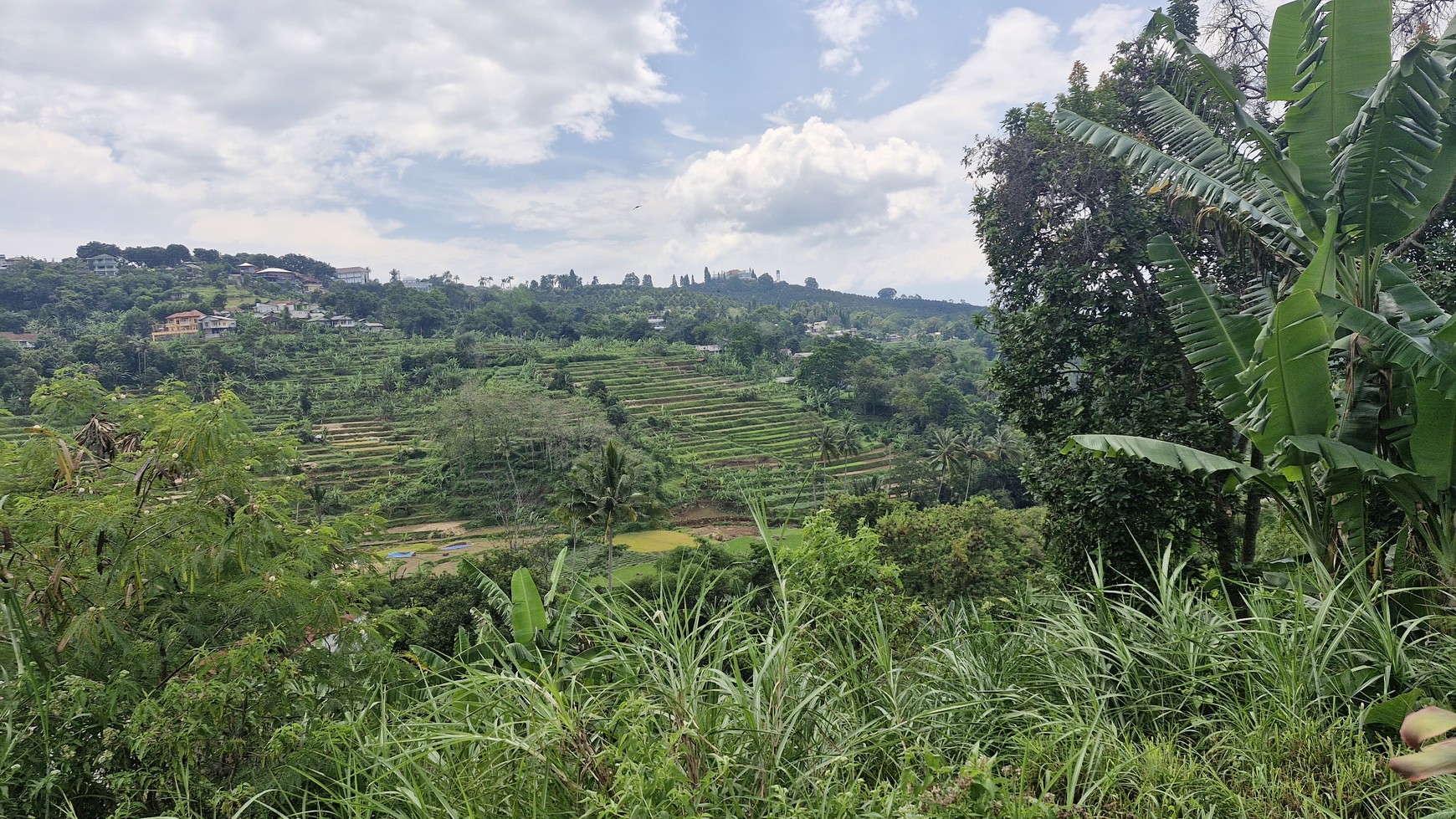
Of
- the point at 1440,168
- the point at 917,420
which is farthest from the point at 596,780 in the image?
the point at 917,420

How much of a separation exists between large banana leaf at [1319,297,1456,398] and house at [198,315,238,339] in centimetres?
5961

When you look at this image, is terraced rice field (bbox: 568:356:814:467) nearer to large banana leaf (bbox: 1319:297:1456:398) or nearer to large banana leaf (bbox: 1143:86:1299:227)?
large banana leaf (bbox: 1143:86:1299:227)

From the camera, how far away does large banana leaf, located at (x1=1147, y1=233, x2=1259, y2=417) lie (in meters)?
3.46

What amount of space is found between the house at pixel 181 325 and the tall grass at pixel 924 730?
59.2 meters

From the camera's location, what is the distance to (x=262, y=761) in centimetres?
A: 204

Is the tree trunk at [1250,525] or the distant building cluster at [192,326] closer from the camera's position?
the tree trunk at [1250,525]

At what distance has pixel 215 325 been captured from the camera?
49312 millimetres

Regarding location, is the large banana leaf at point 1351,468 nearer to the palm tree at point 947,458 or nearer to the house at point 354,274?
the palm tree at point 947,458

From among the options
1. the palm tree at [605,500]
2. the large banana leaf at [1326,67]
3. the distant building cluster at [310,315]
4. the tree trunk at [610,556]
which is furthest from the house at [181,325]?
the large banana leaf at [1326,67]

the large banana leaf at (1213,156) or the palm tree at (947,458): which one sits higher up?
the large banana leaf at (1213,156)

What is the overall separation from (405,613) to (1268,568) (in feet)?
15.6

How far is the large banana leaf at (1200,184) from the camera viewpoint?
360 cm

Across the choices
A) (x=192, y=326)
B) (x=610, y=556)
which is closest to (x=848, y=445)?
(x=610, y=556)

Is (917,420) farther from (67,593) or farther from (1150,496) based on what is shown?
(67,593)
